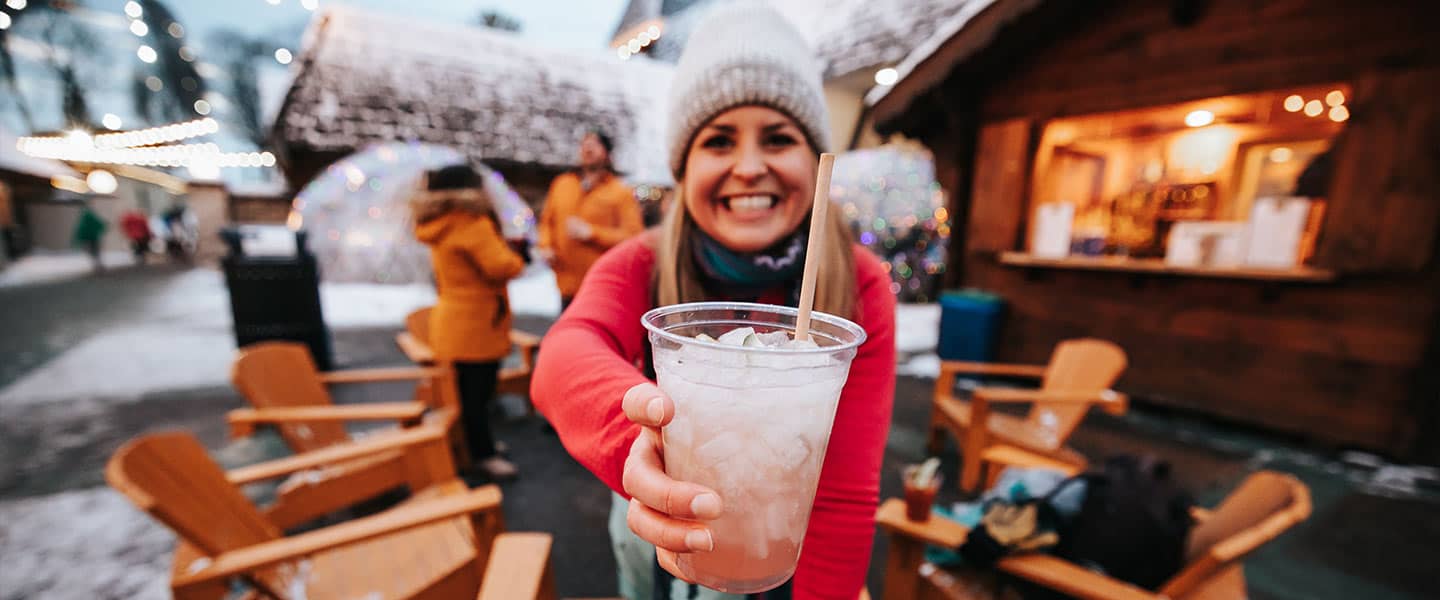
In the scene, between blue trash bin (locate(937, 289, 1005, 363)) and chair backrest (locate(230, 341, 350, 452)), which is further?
blue trash bin (locate(937, 289, 1005, 363))

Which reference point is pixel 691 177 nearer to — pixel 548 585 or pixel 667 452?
pixel 667 452

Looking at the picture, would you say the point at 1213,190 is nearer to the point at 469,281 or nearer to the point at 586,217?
the point at 586,217

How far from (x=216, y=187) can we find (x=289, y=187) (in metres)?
9.61

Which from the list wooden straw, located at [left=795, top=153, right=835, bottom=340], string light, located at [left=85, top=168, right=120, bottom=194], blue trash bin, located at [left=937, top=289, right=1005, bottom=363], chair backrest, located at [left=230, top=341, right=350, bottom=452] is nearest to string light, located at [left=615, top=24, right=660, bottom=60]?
blue trash bin, located at [left=937, top=289, right=1005, bottom=363]

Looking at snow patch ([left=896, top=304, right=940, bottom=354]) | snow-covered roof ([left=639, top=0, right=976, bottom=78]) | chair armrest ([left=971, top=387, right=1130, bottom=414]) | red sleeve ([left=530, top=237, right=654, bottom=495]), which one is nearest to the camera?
red sleeve ([left=530, top=237, right=654, bottom=495])

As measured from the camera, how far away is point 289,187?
971 centimetres

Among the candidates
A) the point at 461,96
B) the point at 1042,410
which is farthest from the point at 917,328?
the point at 461,96

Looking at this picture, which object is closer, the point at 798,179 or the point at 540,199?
the point at 798,179

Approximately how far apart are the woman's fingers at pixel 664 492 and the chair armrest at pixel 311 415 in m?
2.25

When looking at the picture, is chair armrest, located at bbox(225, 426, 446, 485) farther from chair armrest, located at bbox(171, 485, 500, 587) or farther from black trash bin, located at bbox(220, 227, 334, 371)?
black trash bin, located at bbox(220, 227, 334, 371)

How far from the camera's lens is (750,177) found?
1000 millimetres

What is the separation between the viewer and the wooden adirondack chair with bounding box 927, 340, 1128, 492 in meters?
2.82

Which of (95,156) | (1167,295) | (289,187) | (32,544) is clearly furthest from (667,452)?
(95,156)

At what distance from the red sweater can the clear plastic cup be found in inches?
6.7
